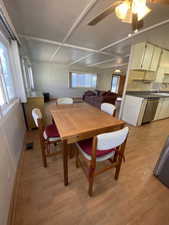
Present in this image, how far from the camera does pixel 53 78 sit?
6.68 metres

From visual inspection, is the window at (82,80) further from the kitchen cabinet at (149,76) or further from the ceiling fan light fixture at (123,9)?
the ceiling fan light fixture at (123,9)

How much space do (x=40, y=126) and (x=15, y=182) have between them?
2.72 ft

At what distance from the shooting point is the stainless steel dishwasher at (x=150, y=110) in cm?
292

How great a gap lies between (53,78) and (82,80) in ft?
7.90

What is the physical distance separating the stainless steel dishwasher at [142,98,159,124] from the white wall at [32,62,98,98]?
5.75m

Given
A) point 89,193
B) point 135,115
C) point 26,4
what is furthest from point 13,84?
point 135,115

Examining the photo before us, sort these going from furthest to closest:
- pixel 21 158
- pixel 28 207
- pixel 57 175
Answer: pixel 21 158, pixel 57 175, pixel 28 207

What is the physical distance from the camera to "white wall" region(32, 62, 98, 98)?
623 cm

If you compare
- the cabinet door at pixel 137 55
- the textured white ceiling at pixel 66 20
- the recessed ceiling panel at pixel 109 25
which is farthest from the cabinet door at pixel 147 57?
the recessed ceiling panel at pixel 109 25

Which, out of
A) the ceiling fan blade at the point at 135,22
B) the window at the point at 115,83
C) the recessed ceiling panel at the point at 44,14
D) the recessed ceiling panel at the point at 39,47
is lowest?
the window at the point at 115,83

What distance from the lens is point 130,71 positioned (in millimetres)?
2928

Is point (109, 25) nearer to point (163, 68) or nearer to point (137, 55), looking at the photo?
point (137, 55)

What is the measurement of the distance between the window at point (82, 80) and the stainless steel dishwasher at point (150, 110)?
5.79 meters

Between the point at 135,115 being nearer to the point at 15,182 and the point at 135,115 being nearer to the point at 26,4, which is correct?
the point at 15,182
